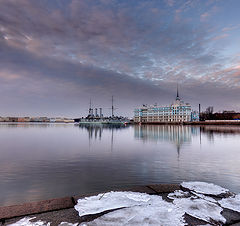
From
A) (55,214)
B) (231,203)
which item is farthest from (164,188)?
(55,214)

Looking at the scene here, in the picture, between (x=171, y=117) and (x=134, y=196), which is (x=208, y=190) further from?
(x=171, y=117)

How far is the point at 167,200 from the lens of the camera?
463 centimetres

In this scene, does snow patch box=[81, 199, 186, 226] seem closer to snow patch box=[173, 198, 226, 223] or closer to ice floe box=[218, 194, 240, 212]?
snow patch box=[173, 198, 226, 223]

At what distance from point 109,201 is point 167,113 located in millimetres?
170747

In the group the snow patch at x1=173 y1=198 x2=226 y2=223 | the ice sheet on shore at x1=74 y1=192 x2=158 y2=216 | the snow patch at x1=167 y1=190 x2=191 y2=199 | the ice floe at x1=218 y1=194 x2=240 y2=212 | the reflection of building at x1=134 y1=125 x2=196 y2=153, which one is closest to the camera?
the snow patch at x1=173 y1=198 x2=226 y2=223

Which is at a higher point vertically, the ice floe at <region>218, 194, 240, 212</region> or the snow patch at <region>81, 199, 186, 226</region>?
the snow patch at <region>81, 199, 186, 226</region>

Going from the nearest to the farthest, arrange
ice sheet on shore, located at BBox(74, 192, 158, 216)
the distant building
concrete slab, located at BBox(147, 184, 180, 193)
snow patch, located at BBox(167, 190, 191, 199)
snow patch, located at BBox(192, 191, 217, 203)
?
ice sheet on shore, located at BBox(74, 192, 158, 216) → snow patch, located at BBox(192, 191, 217, 203) → snow patch, located at BBox(167, 190, 191, 199) → concrete slab, located at BBox(147, 184, 180, 193) → the distant building

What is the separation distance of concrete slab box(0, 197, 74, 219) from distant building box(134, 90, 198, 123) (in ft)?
537

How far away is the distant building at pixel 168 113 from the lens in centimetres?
16012

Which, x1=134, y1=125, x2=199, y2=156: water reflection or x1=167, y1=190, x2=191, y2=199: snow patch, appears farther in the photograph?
x1=134, y1=125, x2=199, y2=156: water reflection

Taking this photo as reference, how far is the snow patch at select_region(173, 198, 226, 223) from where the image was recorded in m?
3.78

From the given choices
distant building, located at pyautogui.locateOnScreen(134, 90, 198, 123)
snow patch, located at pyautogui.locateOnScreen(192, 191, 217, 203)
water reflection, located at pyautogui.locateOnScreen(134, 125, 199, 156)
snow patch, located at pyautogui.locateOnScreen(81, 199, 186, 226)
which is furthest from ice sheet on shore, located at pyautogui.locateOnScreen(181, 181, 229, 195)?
distant building, located at pyautogui.locateOnScreen(134, 90, 198, 123)

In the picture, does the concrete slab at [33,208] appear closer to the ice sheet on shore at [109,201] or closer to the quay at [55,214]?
the quay at [55,214]

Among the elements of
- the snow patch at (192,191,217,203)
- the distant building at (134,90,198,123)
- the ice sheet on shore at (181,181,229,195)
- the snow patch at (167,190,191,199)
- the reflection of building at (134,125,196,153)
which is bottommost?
the reflection of building at (134,125,196,153)
